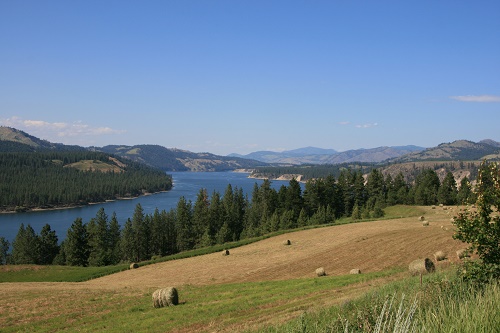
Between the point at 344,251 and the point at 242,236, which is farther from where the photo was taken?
the point at 242,236

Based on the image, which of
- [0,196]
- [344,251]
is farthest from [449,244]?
[0,196]

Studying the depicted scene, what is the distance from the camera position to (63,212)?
164 metres

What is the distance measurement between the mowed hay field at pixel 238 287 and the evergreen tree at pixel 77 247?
113 feet

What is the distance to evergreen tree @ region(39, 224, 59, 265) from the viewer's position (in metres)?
81.8

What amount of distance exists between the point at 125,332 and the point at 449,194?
88.4 m

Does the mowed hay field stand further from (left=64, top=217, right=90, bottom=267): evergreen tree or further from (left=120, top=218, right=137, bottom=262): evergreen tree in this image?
(left=64, top=217, right=90, bottom=267): evergreen tree

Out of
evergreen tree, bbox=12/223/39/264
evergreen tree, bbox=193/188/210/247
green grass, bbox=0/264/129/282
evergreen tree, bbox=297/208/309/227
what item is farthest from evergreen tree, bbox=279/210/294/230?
evergreen tree, bbox=12/223/39/264

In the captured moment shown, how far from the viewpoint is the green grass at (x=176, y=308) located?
749 inches

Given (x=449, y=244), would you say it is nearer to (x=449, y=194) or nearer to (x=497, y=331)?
(x=497, y=331)

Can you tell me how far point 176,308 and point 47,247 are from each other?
2858 inches

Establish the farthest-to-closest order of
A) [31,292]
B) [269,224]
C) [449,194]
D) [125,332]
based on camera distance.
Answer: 1. [449,194]
2. [269,224]
3. [31,292]
4. [125,332]

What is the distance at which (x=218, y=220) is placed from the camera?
9431 cm

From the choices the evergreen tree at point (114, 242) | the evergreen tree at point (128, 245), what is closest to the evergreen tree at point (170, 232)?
the evergreen tree at point (128, 245)

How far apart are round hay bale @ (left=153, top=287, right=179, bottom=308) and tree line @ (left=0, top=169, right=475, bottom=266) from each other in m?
54.5
